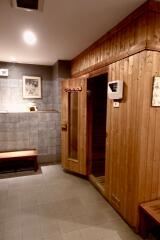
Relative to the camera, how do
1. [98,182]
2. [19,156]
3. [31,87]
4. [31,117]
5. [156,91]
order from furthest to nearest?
[31,87], [31,117], [19,156], [98,182], [156,91]

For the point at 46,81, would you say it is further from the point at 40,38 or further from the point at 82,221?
the point at 82,221

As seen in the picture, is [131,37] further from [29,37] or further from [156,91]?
[29,37]

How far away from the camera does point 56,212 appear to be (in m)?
2.45

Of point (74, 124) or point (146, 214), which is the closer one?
A: point (146, 214)

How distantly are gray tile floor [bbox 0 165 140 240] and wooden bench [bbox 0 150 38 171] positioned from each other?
0.41 m

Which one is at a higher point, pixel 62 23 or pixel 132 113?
pixel 62 23

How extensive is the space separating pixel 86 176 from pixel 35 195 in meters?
1.07

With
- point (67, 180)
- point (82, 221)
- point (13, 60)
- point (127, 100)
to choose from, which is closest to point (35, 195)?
point (67, 180)

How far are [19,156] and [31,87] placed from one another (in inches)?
70.7

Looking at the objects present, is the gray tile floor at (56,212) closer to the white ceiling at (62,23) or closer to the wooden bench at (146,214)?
the wooden bench at (146,214)

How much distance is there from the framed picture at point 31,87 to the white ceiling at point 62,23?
114 cm

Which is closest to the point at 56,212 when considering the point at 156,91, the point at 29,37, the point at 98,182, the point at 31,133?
the point at 98,182

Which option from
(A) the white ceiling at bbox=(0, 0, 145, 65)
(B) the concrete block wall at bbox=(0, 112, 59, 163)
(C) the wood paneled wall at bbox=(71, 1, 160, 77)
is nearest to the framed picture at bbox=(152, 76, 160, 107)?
(C) the wood paneled wall at bbox=(71, 1, 160, 77)

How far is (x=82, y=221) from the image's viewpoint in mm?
2277
